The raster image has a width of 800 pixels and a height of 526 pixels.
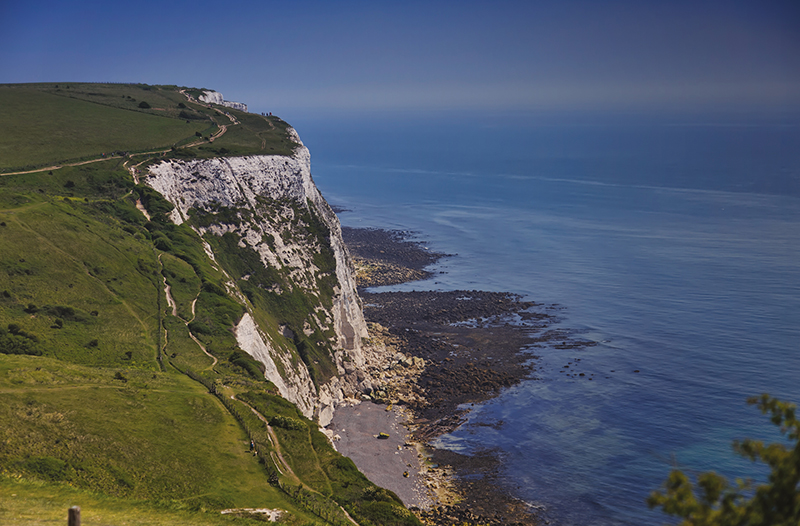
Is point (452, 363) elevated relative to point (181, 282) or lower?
lower

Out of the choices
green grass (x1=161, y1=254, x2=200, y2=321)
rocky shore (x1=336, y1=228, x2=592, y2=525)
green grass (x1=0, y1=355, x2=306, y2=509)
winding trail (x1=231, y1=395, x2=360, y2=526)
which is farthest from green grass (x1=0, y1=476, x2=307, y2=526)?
rocky shore (x1=336, y1=228, x2=592, y2=525)

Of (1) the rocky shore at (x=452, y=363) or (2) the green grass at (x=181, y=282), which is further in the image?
(1) the rocky shore at (x=452, y=363)

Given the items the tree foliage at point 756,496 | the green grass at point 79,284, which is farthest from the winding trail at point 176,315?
the tree foliage at point 756,496

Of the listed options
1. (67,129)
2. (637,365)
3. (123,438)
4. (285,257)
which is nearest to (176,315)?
(123,438)

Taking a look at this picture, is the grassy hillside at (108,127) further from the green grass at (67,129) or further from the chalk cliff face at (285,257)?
the chalk cliff face at (285,257)

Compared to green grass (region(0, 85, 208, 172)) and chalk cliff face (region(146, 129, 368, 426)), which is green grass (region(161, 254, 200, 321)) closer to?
chalk cliff face (region(146, 129, 368, 426))

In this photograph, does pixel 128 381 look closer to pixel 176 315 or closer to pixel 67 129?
pixel 176 315
